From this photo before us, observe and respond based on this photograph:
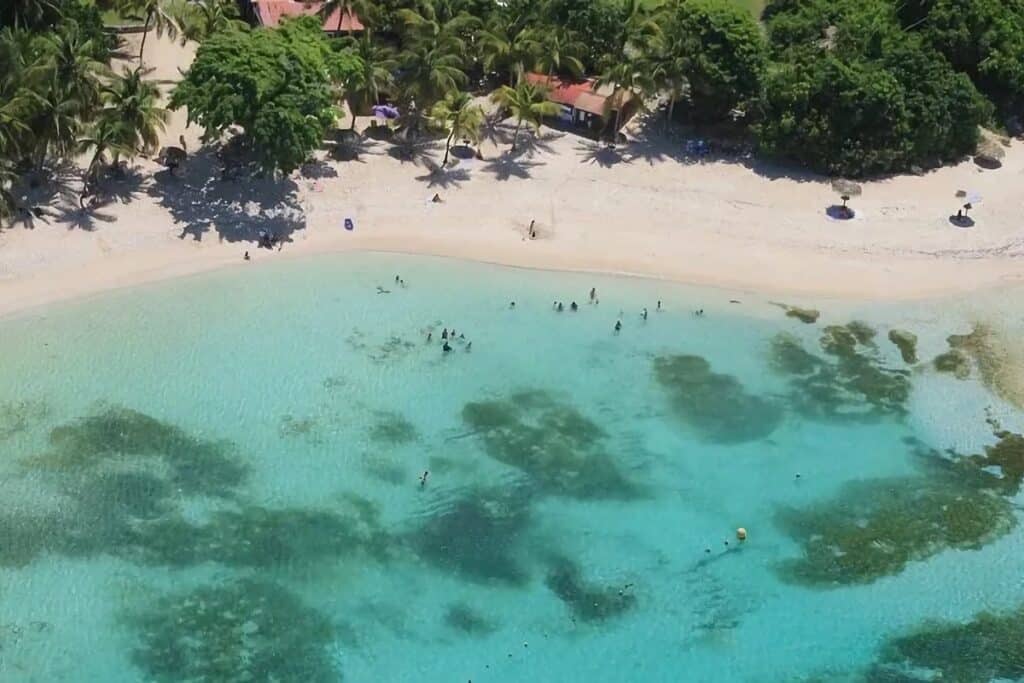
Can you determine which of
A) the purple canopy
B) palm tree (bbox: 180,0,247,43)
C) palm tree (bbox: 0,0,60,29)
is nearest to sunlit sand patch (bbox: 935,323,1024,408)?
the purple canopy

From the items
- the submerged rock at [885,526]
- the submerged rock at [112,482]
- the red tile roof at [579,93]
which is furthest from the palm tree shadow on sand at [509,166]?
the submerged rock at [885,526]

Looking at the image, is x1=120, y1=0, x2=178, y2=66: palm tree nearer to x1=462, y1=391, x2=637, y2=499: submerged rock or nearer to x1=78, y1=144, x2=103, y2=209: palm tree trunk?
x1=78, y1=144, x2=103, y2=209: palm tree trunk

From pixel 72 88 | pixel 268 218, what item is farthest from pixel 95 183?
pixel 268 218

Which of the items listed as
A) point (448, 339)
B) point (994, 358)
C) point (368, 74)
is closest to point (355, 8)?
point (368, 74)

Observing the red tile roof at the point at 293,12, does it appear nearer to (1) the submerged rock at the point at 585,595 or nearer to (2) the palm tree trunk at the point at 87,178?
(2) the palm tree trunk at the point at 87,178

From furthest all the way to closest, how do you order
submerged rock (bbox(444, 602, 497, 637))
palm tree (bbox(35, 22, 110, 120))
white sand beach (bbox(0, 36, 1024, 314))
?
white sand beach (bbox(0, 36, 1024, 314)) → palm tree (bbox(35, 22, 110, 120)) → submerged rock (bbox(444, 602, 497, 637))

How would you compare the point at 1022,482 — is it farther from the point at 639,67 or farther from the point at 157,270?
the point at 157,270
